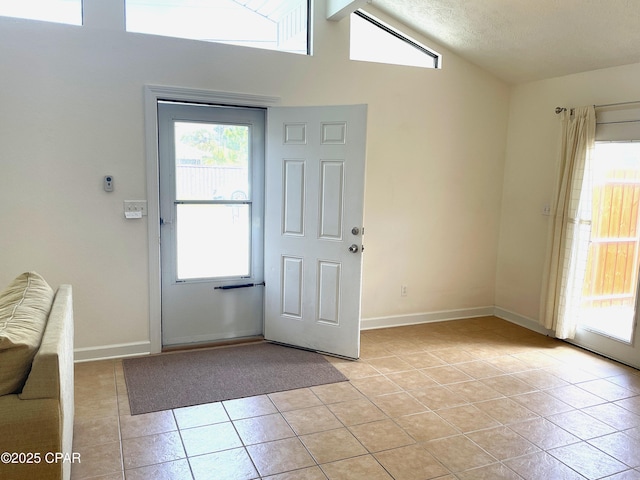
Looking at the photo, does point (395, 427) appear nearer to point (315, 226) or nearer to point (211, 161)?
point (315, 226)

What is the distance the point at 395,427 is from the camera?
298cm

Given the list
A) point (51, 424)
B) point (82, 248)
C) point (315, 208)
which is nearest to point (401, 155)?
point (315, 208)

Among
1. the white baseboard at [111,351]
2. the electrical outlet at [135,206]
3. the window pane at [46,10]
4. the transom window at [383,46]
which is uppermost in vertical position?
Result: the transom window at [383,46]

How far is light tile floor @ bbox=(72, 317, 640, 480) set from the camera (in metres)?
2.55

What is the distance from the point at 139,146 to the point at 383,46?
8.00 feet

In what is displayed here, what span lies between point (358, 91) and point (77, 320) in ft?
10.1

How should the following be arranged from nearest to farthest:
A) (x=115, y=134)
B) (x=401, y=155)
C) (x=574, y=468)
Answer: (x=574, y=468)
(x=115, y=134)
(x=401, y=155)

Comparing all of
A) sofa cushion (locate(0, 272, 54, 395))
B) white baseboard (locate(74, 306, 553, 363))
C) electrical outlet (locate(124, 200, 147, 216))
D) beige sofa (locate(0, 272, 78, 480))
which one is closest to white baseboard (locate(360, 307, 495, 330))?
white baseboard (locate(74, 306, 553, 363))

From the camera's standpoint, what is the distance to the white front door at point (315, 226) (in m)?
3.95

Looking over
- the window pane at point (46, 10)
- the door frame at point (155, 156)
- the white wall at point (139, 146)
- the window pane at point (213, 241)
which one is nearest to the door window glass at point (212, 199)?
the window pane at point (213, 241)

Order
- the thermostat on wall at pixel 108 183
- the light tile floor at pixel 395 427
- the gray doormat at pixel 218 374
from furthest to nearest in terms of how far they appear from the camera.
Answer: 1. the thermostat on wall at pixel 108 183
2. the gray doormat at pixel 218 374
3. the light tile floor at pixel 395 427

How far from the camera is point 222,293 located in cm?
437

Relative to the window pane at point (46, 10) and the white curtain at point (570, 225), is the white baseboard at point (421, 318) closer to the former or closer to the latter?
the white curtain at point (570, 225)

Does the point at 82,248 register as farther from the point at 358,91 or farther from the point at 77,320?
the point at 358,91
